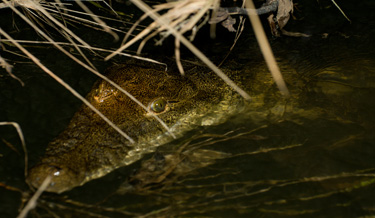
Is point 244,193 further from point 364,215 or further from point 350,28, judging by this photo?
point 350,28

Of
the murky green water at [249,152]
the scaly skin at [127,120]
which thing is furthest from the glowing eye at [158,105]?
the murky green water at [249,152]

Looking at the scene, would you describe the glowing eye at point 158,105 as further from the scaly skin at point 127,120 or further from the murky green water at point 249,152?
the murky green water at point 249,152

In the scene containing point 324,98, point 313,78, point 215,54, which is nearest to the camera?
point 324,98

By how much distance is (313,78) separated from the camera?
169 inches

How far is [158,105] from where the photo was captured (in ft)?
12.2

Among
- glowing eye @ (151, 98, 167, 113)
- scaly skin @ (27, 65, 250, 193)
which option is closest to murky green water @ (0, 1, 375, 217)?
scaly skin @ (27, 65, 250, 193)

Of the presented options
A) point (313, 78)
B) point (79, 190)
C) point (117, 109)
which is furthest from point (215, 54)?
point (79, 190)

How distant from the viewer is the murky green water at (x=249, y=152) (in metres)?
2.74

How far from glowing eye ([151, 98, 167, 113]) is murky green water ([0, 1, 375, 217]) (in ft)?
1.26

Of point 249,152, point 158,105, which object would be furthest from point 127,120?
point 249,152

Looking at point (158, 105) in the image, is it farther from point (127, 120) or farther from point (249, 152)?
point (249, 152)

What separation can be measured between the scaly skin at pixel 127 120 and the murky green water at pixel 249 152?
128 mm

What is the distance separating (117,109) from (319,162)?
6.12 ft

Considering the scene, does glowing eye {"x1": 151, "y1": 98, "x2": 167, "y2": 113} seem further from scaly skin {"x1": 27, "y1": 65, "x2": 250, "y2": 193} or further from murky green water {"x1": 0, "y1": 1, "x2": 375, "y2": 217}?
murky green water {"x1": 0, "y1": 1, "x2": 375, "y2": 217}
